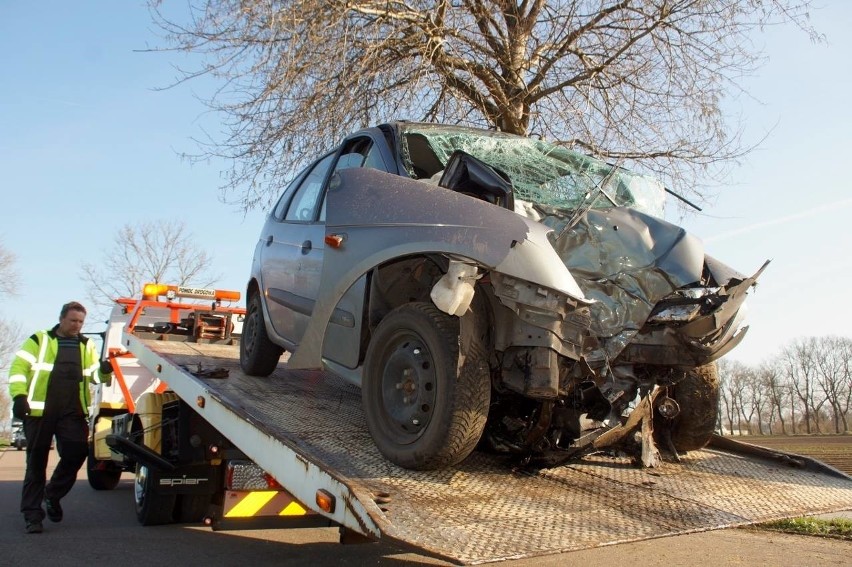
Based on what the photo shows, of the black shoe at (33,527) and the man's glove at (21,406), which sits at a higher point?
the man's glove at (21,406)

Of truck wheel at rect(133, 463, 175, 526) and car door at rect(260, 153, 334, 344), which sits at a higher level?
car door at rect(260, 153, 334, 344)

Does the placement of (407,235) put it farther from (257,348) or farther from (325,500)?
(257,348)

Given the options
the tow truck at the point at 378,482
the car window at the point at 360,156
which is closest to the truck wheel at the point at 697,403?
the tow truck at the point at 378,482

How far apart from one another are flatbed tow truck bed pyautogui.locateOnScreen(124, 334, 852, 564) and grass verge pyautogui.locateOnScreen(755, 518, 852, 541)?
67.2 inches

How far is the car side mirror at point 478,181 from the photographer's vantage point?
3.44 meters

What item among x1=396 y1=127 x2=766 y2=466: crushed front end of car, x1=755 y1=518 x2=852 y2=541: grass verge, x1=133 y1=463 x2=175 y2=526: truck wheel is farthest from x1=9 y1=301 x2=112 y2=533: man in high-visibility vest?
x1=755 y1=518 x2=852 y2=541: grass verge

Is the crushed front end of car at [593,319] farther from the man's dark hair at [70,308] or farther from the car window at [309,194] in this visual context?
the man's dark hair at [70,308]

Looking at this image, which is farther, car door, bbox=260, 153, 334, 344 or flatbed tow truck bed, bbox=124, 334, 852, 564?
car door, bbox=260, 153, 334, 344

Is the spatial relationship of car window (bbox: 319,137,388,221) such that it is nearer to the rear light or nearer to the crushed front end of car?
the crushed front end of car

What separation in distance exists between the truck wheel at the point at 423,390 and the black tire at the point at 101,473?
6.65 m

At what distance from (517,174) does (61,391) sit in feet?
15.6

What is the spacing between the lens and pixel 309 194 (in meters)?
5.31

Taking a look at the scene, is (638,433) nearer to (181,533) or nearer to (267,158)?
(181,533)

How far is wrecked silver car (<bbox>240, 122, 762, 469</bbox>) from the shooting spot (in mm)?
3168
